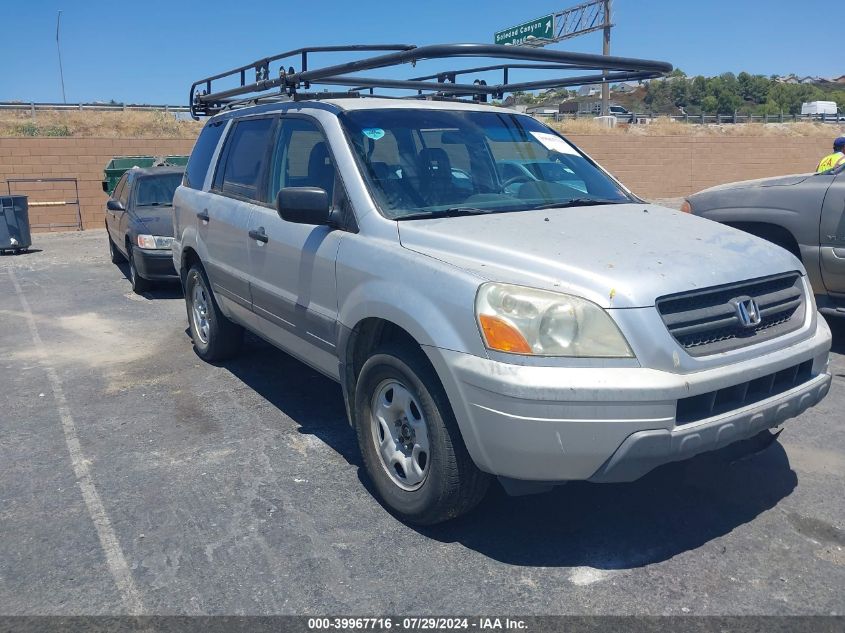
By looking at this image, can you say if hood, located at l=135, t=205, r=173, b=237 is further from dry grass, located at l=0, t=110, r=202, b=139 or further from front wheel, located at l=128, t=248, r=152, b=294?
dry grass, located at l=0, t=110, r=202, b=139

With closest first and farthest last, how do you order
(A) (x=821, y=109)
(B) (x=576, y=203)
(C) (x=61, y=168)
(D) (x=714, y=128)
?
(B) (x=576, y=203) → (C) (x=61, y=168) → (D) (x=714, y=128) → (A) (x=821, y=109)

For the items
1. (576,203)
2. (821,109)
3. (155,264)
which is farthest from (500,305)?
(821,109)

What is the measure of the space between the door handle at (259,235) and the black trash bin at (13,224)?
11002 mm

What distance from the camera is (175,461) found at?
4.48 m

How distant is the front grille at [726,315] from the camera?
311 centimetres

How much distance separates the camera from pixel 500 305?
3086 mm

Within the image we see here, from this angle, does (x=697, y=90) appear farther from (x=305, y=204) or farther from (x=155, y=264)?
(x=305, y=204)

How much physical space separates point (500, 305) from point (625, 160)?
24624mm

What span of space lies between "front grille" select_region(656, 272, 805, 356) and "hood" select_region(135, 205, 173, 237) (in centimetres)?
750

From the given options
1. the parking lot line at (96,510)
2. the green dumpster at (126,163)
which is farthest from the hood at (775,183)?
the green dumpster at (126,163)

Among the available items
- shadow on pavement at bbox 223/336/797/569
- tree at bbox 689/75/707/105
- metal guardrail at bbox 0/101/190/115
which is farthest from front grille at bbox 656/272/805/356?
tree at bbox 689/75/707/105

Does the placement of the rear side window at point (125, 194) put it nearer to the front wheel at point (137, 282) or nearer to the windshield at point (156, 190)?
the windshield at point (156, 190)

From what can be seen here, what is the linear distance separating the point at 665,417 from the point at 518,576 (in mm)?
903

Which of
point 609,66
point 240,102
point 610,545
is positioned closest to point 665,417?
point 610,545
